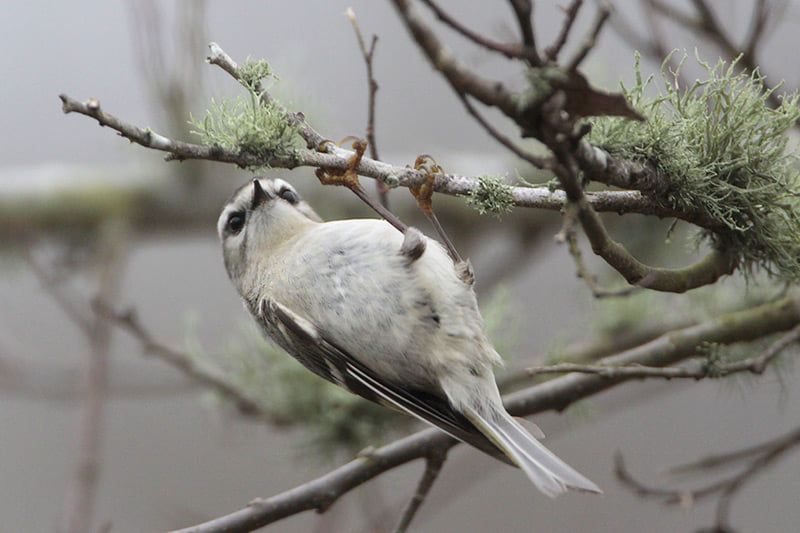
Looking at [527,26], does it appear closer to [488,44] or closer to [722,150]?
[488,44]

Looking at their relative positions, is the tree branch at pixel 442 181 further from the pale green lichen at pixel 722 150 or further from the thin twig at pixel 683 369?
the thin twig at pixel 683 369

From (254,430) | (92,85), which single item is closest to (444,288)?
(254,430)

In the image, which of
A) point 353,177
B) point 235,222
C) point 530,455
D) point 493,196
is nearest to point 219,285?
point 235,222

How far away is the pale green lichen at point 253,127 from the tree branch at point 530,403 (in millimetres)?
591

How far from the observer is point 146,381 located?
146 inches

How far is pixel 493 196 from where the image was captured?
1.17 meters

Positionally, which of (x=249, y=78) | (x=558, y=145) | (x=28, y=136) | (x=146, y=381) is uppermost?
(x=28, y=136)

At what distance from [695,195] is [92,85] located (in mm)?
3281

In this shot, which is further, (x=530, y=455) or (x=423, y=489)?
(x=423, y=489)

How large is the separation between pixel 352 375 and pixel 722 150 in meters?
0.72

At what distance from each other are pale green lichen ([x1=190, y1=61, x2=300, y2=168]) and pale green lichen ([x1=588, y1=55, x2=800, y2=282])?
40 cm

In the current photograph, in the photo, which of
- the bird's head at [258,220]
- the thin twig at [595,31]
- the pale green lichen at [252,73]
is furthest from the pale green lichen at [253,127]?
the bird's head at [258,220]

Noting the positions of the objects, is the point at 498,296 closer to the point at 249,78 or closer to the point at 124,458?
the point at 249,78

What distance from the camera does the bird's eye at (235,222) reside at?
1.87 metres
